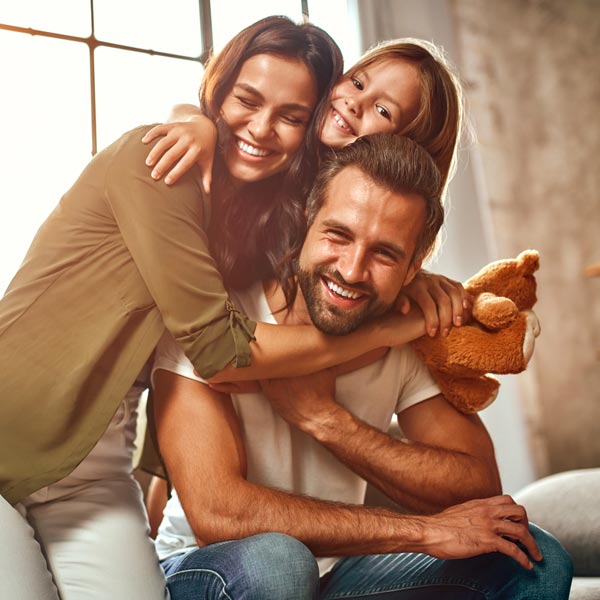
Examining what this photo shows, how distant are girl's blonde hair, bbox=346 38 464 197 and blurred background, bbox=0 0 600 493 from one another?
26.0 inches

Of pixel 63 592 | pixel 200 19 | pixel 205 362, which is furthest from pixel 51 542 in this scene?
pixel 200 19

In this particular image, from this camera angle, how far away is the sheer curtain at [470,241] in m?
2.65

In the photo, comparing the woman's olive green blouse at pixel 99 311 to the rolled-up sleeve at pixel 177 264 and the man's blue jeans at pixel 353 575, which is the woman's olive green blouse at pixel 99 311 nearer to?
the rolled-up sleeve at pixel 177 264

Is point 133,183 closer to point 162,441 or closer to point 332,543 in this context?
point 162,441

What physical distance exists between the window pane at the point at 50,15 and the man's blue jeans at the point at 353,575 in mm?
1353

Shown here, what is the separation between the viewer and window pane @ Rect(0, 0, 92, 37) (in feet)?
6.47

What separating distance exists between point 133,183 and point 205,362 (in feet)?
0.88

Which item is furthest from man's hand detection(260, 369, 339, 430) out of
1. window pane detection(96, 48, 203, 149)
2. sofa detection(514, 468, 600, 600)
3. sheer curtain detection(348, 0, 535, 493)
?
sheer curtain detection(348, 0, 535, 493)

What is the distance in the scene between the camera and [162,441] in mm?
1230

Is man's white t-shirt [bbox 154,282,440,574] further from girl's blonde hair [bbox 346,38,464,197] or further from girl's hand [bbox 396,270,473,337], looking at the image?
girl's blonde hair [bbox 346,38,464,197]

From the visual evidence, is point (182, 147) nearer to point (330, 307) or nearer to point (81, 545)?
point (330, 307)

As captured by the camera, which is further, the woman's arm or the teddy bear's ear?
the teddy bear's ear

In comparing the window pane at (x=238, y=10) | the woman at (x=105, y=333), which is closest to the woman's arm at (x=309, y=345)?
the woman at (x=105, y=333)

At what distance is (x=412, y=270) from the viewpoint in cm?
134
